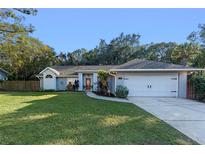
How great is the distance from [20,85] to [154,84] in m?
20.9

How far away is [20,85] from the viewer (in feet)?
102

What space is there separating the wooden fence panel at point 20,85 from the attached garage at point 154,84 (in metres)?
16.9

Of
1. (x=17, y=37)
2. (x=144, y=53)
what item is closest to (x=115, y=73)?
(x=17, y=37)

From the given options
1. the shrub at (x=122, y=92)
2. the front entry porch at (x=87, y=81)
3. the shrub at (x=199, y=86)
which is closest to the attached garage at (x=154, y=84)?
the shrub at (x=122, y=92)

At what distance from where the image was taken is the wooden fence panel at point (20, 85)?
3040cm

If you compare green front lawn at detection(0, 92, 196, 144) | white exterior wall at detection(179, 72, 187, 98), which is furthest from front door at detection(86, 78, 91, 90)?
green front lawn at detection(0, 92, 196, 144)

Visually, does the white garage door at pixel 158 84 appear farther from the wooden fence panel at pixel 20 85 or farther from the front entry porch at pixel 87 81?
the wooden fence panel at pixel 20 85

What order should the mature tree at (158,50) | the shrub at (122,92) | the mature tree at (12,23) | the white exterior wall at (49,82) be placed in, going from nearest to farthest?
the mature tree at (12,23) < the shrub at (122,92) < the white exterior wall at (49,82) < the mature tree at (158,50)

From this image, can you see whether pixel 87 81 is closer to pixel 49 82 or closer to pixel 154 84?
pixel 49 82

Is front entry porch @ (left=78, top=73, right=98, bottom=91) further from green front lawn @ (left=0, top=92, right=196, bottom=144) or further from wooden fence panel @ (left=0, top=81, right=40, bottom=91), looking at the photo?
green front lawn @ (left=0, top=92, right=196, bottom=144)

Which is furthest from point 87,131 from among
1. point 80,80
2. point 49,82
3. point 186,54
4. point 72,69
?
point 186,54

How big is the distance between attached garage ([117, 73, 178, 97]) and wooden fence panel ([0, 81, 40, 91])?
666 inches
